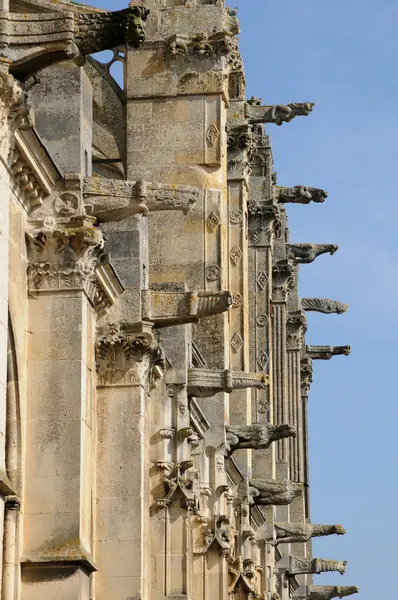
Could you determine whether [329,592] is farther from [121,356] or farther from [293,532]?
[121,356]

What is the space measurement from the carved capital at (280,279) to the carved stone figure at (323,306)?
32.1 ft

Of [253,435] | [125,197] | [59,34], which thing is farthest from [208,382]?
[59,34]

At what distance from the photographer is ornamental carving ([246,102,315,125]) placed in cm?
5709

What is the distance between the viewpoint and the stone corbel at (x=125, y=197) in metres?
34.3

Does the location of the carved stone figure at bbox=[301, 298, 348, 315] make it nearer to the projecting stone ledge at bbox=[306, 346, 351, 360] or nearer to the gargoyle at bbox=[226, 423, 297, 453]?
the projecting stone ledge at bbox=[306, 346, 351, 360]

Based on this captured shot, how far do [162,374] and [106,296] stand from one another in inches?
202

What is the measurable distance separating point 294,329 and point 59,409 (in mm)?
41485

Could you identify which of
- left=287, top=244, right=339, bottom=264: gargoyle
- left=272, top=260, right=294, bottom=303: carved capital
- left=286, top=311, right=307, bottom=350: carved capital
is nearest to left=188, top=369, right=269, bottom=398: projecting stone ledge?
left=272, top=260, right=294, bottom=303: carved capital

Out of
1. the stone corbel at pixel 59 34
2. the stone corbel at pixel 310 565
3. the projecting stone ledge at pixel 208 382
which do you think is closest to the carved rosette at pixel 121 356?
the projecting stone ledge at pixel 208 382

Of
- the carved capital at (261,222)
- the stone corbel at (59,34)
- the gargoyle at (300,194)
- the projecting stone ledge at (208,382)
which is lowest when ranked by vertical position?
the projecting stone ledge at (208,382)

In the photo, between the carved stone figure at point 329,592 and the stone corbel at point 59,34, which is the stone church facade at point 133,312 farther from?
the carved stone figure at point 329,592

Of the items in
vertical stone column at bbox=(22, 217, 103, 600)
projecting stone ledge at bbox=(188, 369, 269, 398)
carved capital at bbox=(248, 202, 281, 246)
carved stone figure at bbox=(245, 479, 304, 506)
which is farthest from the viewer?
Answer: carved capital at bbox=(248, 202, 281, 246)

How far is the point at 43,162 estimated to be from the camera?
32312mm

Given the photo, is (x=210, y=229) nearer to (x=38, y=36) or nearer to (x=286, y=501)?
(x=286, y=501)
